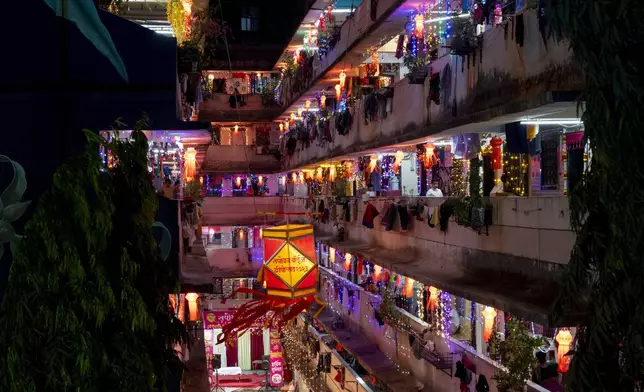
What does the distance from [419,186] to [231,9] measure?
16937 mm

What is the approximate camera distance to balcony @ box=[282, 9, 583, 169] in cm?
759

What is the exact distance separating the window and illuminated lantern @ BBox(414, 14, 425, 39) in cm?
2001

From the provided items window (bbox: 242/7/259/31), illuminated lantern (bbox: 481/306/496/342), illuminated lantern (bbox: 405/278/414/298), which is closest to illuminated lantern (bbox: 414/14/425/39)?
illuminated lantern (bbox: 481/306/496/342)

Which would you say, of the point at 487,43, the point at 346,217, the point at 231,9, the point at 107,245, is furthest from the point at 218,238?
the point at 107,245

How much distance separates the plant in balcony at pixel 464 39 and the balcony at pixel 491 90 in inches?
5.5

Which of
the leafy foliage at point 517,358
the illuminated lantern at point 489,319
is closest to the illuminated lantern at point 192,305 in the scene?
the illuminated lantern at point 489,319

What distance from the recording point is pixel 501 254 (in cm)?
1018

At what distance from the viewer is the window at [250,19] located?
1304 inches

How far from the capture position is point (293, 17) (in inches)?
1123

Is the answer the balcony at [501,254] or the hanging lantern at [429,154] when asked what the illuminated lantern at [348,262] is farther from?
the hanging lantern at [429,154]

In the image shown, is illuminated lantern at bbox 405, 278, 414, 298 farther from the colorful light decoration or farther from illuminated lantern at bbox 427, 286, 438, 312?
the colorful light decoration

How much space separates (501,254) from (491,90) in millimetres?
2260

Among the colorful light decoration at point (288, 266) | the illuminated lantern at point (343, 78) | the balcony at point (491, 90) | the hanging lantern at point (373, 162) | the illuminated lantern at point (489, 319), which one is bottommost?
the illuminated lantern at point (489, 319)

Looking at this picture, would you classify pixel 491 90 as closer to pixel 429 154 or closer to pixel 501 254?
pixel 501 254
